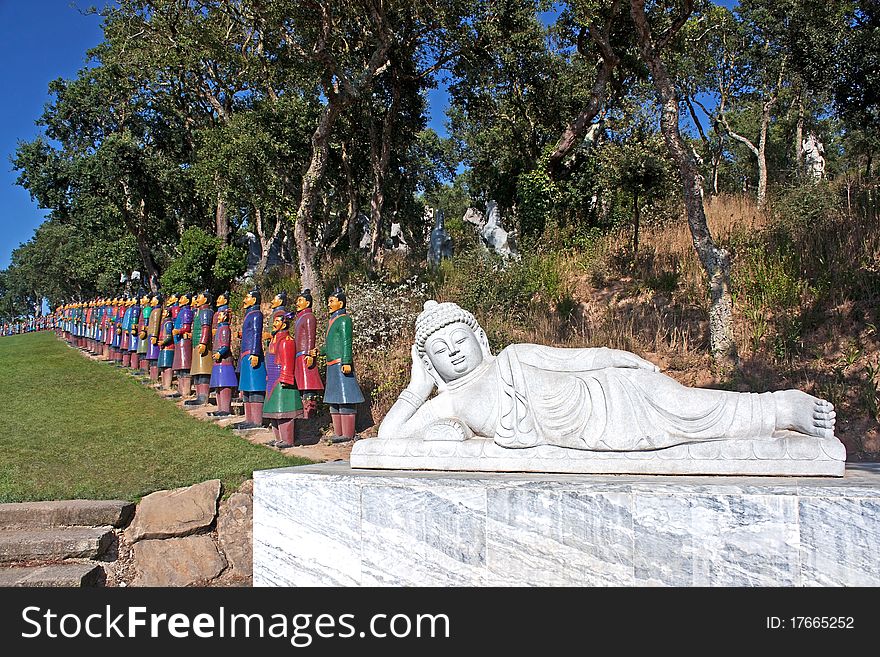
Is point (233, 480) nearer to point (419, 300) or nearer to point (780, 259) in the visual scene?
point (419, 300)

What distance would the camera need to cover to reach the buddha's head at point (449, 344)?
162 inches

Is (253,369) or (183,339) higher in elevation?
(183,339)

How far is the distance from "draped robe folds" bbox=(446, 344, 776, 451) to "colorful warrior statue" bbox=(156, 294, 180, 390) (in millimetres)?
7181

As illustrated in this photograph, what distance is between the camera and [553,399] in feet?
12.3

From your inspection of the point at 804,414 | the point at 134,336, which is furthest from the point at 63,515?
the point at 134,336

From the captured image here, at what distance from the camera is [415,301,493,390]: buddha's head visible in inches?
162

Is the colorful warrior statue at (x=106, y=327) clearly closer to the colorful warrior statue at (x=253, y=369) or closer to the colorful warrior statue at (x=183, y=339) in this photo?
the colorful warrior statue at (x=183, y=339)

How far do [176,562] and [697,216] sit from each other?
636 cm

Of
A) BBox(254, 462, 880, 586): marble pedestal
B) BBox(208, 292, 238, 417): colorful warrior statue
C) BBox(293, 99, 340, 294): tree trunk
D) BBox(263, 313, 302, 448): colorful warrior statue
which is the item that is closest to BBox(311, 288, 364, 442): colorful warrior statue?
BBox(263, 313, 302, 448): colorful warrior statue

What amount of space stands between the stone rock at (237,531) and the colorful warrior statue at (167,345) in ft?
16.9

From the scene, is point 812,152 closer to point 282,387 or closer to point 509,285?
point 509,285

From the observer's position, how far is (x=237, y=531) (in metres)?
4.82

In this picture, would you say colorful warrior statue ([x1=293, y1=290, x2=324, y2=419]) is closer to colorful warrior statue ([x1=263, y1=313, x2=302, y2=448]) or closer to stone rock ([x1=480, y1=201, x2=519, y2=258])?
colorful warrior statue ([x1=263, y1=313, x2=302, y2=448])
